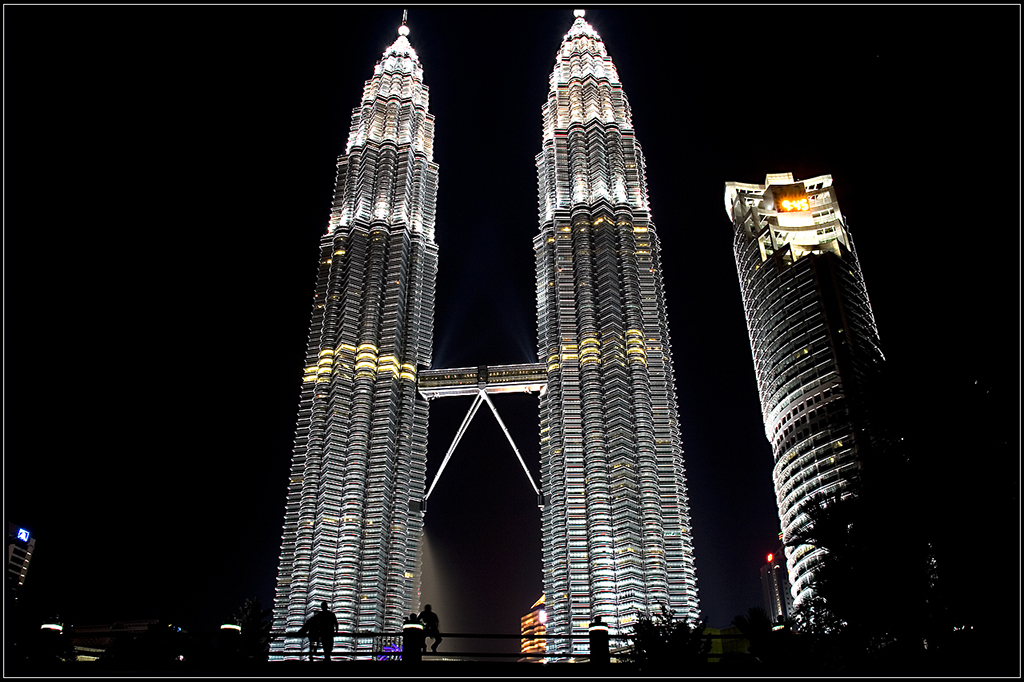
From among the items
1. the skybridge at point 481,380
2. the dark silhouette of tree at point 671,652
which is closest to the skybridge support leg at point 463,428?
the skybridge at point 481,380

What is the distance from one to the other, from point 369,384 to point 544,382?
2258 centimetres

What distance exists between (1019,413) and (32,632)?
27503 mm

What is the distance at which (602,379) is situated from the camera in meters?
98.6

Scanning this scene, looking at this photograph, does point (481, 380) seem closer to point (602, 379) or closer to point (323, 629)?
point (602, 379)

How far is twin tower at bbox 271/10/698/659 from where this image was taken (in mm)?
86688

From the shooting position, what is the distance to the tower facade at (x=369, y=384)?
88750 millimetres

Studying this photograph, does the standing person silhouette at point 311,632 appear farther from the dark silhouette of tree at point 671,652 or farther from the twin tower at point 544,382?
the twin tower at point 544,382

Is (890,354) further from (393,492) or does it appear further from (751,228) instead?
(751,228)

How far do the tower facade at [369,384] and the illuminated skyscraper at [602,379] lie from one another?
55.9 feet

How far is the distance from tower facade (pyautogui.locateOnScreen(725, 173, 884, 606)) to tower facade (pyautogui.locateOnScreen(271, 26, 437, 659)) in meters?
50.7

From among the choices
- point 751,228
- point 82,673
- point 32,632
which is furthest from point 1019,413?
point 751,228

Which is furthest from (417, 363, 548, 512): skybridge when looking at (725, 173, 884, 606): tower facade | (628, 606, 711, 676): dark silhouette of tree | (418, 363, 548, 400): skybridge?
(628, 606, 711, 676): dark silhouette of tree

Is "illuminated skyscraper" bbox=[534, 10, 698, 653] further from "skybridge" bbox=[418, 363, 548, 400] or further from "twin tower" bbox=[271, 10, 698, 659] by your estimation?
"skybridge" bbox=[418, 363, 548, 400]

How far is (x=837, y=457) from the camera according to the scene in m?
107
